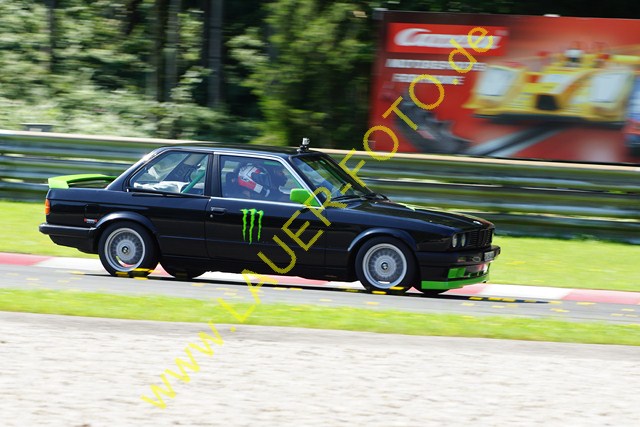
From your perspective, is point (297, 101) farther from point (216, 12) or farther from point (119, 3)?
point (119, 3)

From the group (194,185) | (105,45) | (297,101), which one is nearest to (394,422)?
(194,185)

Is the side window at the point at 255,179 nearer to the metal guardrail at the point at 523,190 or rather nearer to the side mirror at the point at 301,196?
the side mirror at the point at 301,196

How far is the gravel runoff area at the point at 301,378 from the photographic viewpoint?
228 inches

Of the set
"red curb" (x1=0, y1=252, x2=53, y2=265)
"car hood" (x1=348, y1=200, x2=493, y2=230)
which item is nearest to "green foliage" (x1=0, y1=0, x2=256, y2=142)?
"red curb" (x1=0, y1=252, x2=53, y2=265)

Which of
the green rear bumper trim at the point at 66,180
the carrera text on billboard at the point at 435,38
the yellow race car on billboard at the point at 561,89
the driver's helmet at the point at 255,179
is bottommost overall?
the green rear bumper trim at the point at 66,180

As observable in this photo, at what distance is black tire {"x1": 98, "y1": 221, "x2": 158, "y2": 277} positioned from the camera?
10.6m

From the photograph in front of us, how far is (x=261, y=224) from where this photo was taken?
10258 mm

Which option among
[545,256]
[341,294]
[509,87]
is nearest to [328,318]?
[341,294]

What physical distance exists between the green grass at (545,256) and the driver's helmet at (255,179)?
2.91 m

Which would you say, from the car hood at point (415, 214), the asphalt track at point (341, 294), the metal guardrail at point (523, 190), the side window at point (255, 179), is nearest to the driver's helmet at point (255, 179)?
the side window at point (255, 179)

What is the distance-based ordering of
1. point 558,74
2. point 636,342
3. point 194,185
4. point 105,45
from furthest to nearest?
point 105,45 < point 558,74 < point 194,185 < point 636,342

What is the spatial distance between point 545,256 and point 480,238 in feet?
10.3

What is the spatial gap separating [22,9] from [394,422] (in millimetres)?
22835

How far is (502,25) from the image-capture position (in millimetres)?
17047
